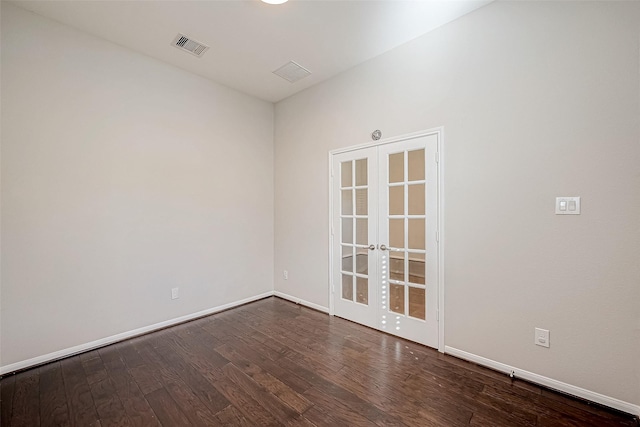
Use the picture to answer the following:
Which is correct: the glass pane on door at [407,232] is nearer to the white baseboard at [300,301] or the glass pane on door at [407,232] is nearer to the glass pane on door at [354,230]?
the glass pane on door at [354,230]

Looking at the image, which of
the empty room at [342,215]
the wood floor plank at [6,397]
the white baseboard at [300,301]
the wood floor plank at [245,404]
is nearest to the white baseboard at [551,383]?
the empty room at [342,215]

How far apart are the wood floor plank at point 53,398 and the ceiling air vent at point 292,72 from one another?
3.62 metres

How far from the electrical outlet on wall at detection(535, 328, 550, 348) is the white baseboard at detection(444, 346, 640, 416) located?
0.25 meters

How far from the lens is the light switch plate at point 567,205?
185 cm

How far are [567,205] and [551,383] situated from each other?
133 cm

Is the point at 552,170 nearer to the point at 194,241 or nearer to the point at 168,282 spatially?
the point at 194,241

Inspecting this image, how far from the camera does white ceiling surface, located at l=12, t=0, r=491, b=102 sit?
86.3 inches

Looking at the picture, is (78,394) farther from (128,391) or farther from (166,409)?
(166,409)

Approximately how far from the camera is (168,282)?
10.0 ft

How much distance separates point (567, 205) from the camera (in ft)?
6.16

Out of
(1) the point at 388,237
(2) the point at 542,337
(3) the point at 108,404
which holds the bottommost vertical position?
(3) the point at 108,404

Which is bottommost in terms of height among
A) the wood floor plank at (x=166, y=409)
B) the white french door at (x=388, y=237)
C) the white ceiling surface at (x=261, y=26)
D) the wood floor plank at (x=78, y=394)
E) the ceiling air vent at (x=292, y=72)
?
the wood floor plank at (x=166, y=409)

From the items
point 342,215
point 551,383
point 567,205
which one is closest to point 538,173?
point 567,205

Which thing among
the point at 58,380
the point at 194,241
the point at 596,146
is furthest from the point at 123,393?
the point at 596,146
